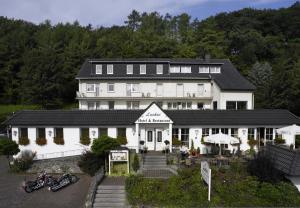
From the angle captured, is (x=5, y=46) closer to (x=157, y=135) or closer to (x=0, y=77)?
(x=0, y=77)

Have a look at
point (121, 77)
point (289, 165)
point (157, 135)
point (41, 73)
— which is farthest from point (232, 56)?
point (289, 165)

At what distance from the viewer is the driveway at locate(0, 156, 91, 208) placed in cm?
2020

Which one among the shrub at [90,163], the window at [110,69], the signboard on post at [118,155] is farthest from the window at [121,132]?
the window at [110,69]

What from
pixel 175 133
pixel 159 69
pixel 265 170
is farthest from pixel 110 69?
pixel 265 170

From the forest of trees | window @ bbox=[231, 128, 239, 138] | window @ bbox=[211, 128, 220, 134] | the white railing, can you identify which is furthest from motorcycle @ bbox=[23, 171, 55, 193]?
the forest of trees

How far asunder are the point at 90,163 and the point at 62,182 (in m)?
3.13

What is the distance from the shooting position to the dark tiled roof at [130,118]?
30.0m

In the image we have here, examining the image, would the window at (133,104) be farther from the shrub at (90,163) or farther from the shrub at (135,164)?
the shrub at (135,164)

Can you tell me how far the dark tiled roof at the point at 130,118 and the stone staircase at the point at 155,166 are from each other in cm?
354

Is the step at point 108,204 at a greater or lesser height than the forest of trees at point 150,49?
lesser

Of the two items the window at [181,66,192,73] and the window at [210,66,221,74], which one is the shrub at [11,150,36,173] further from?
the window at [210,66,221,74]

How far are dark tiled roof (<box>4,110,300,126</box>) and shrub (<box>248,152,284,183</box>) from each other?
930 cm

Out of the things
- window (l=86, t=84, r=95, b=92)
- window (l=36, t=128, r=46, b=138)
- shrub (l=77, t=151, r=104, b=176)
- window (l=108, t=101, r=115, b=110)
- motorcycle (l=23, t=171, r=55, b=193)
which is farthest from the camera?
window (l=108, t=101, r=115, b=110)

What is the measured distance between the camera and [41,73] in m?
54.6
